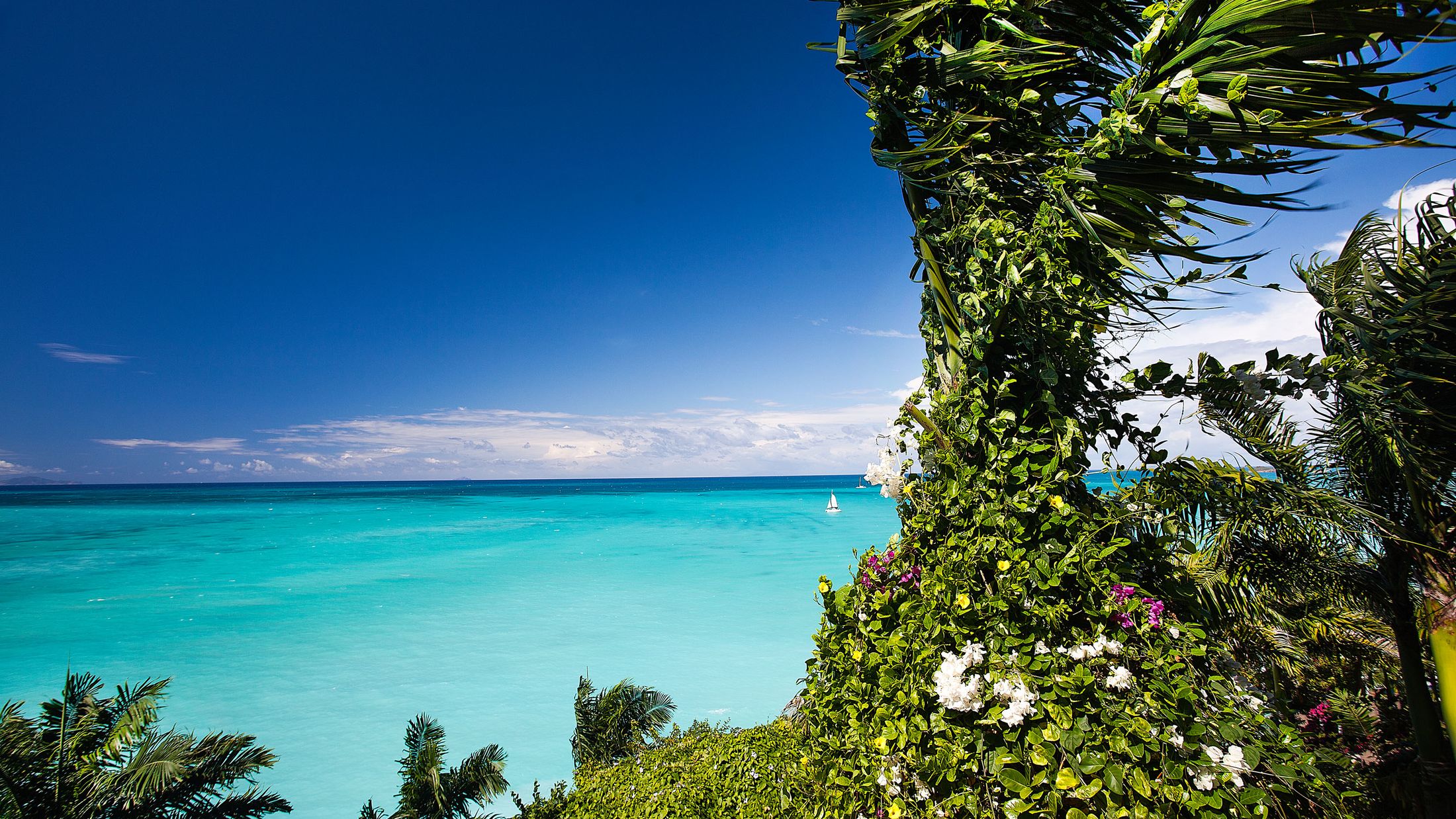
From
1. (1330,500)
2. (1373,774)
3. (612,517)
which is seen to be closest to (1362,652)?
(1373,774)

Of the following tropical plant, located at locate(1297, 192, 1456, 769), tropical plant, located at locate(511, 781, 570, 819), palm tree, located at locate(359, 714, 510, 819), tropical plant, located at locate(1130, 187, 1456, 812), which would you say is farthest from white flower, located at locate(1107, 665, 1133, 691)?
palm tree, located at locate(359, 714, 510, 819)

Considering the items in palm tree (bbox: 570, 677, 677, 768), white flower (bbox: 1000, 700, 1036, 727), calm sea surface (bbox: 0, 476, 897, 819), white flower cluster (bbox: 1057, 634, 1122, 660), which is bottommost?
calm sea surface (bbox: 0, 476, 897, 819)

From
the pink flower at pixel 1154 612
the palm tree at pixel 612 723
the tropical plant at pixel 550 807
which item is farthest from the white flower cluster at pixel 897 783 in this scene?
the palm tree at pixel 612 723

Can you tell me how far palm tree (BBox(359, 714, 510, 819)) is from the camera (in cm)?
469

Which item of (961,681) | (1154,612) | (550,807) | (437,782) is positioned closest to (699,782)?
(550,807)

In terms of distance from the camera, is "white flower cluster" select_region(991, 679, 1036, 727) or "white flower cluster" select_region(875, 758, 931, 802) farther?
"white flower cluster" select_region(875, 758, 931, 802)

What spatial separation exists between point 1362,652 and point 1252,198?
13.5 feet

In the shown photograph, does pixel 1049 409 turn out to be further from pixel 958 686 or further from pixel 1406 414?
pixel 1406 414

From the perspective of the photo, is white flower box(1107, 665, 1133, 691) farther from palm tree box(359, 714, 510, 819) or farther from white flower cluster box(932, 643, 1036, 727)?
palm tree box(359, 714, 510, 819)

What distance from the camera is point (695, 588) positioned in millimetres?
19609

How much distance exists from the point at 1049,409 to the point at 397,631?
1752cm

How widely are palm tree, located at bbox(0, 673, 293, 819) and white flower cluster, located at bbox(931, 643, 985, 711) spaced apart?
4.13m

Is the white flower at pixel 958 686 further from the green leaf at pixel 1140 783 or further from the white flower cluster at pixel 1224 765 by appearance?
the white flower cluster at pixel 1224 765

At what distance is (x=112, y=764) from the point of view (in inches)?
136
